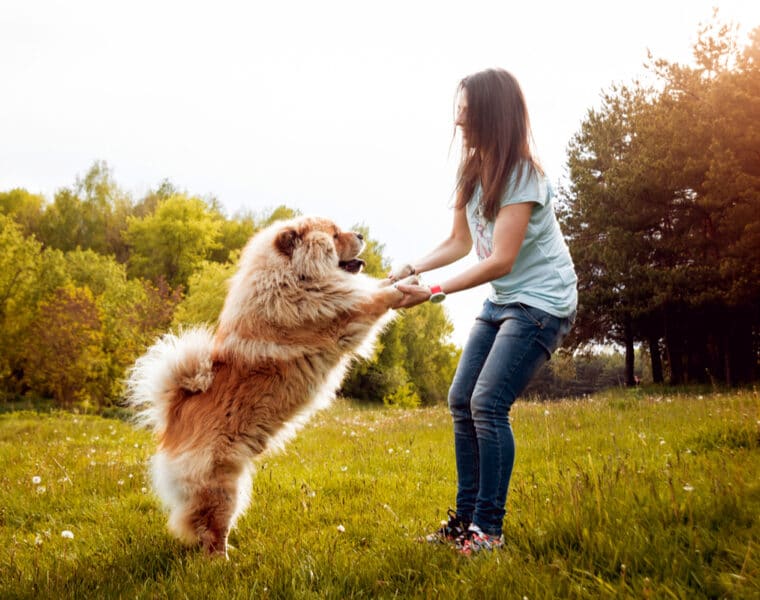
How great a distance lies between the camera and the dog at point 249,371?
3.97 meters

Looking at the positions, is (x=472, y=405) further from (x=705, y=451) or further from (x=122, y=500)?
(x=122, y=500)

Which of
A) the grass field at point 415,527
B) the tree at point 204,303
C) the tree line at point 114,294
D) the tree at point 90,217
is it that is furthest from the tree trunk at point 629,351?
the tree at point 90,217

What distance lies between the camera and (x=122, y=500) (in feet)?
18.1

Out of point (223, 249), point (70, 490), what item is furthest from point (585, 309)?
Result: point (223, 249)

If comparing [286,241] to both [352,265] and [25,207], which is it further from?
[25,207]

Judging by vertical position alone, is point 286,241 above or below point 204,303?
below

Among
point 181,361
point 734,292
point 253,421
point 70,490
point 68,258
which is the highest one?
point 68,258

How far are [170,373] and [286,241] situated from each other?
127cm

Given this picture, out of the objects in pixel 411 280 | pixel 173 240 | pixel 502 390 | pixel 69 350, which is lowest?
pixel 502 390

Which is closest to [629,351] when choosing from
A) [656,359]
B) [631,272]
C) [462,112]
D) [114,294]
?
[656,359]

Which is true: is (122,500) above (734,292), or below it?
below

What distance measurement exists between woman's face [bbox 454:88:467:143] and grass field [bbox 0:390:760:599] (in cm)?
228

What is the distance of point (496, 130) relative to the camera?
11.9ft

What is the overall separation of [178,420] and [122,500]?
197 centimetres
